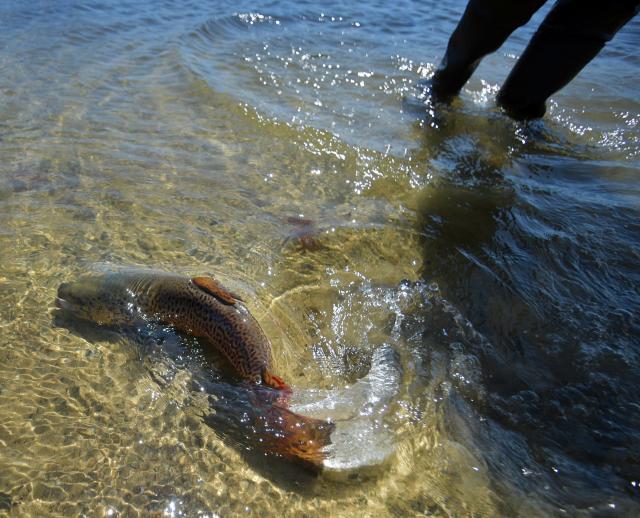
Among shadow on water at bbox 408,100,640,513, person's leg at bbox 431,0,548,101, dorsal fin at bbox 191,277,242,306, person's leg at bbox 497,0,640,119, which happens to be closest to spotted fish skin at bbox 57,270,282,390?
dorsal fin at bbox 191,277,242,306

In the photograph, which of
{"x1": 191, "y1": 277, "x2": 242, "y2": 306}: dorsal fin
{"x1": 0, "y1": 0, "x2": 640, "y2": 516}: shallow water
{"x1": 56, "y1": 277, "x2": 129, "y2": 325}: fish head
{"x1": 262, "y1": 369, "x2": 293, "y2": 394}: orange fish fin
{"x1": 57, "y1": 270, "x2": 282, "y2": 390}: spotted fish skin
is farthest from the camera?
{"x1": 56, "y1": 277, "x2": 129, "y2": 325}: fish head

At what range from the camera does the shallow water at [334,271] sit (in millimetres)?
2529

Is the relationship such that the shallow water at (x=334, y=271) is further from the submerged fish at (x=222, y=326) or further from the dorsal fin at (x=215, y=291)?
the dorsal fin at (x=215, y=291)

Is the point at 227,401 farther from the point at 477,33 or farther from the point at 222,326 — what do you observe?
the point at 477,33

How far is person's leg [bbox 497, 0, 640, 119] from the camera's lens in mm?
4609

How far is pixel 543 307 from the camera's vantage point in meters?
3.49

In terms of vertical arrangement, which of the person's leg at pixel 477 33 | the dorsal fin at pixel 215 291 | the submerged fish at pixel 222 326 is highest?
the person's leg at pixel 477 33

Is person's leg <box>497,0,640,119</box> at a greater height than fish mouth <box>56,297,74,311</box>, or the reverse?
person's leg <box>497,0,640,119</box>

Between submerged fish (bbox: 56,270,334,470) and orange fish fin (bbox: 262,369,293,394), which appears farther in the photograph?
orange fish fin (bbox: 262,369,293,394)

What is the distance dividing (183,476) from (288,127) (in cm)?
464

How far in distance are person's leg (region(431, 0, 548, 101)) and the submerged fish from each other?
4.18 metres

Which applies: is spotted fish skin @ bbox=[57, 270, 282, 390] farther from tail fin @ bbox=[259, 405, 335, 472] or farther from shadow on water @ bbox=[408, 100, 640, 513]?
shadow on water @ bbox=[408, 100, 640, 513]

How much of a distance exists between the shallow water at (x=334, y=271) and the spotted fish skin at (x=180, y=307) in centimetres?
19

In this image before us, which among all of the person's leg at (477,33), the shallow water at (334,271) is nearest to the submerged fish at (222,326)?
the shallow water at (334,271)
